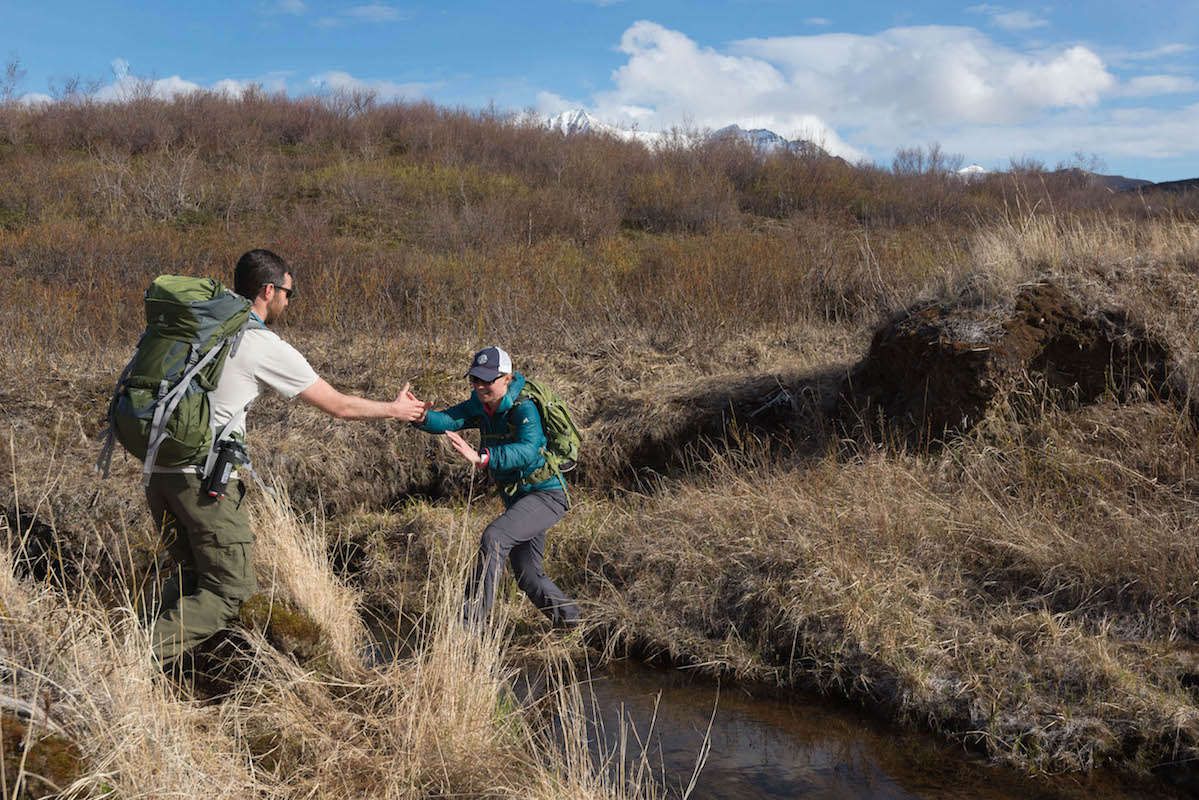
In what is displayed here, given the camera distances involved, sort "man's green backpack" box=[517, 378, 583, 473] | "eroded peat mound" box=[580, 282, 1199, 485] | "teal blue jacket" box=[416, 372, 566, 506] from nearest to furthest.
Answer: "teal blue jacket" box=[416, 372, 566, 506] < "man's green backpack" box=[517, 378, 583, 473] < "eroded peat mound" box=[580, 282, 1199, 485]

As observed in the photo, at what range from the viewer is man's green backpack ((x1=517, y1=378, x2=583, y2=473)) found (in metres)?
5.07

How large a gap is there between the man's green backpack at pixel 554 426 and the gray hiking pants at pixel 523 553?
0.71 ft

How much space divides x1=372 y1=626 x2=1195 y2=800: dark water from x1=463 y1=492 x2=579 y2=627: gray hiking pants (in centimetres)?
48

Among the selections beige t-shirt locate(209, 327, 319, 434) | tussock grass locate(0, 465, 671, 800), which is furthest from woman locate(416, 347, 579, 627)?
beige t-shirt locate(209, 327, 319, 434)

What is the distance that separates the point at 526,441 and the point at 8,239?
11.8 m

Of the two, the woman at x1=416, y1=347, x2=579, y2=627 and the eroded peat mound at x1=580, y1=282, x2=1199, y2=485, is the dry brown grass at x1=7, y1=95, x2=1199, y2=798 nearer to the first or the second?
the eroded peat mound at x1=580, y1=282, x2=1199, y2=485

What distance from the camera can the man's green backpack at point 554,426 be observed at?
5074 mm

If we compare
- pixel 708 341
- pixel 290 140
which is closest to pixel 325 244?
pixel 708 341

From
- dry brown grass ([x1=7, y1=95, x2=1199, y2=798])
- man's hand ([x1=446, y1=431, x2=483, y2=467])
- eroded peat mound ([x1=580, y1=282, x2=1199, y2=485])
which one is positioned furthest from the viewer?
eroded peat mound ([x1=580, y1=282, x2=1199, y2=485])

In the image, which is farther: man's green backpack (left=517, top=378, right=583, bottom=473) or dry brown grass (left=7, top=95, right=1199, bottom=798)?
man's green backpack (left=517, top=378, right=583, bottom=473)

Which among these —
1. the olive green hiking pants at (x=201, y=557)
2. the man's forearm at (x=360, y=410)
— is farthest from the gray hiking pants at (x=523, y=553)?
the olive green hiking pants at (x=201, y=557)

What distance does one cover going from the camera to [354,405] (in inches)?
173

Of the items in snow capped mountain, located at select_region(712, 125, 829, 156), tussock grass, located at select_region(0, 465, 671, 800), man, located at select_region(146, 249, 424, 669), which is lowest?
tussock grass, located at select_region(0, 465, 671, 800)

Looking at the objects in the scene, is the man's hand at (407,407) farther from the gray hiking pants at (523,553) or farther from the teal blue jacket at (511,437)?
the gray hiking pants at (523,553)
